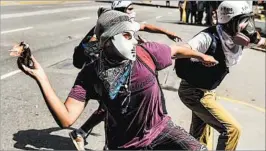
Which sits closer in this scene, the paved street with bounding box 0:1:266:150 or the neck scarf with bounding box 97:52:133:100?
the neck scarf with bounding box 97:52:133:100

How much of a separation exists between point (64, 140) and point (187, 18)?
21.9m

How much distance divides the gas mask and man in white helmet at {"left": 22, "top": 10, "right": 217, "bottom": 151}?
1.26m

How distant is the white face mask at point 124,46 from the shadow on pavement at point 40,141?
307cm

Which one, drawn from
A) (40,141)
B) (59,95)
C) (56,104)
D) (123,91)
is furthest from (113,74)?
(59,95)

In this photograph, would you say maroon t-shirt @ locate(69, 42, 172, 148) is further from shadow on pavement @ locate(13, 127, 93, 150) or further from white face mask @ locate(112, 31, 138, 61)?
shadow on pavement @ locate(13, 127, 93, 150)

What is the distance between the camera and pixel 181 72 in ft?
15.5

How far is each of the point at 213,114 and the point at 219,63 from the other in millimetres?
503

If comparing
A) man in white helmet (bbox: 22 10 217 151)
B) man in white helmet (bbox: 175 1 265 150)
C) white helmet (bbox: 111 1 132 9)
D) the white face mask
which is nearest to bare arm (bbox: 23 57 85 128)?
man in white helmet (bbox: 22 10 217 151)

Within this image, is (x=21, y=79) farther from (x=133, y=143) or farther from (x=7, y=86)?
(x=133, y=143)

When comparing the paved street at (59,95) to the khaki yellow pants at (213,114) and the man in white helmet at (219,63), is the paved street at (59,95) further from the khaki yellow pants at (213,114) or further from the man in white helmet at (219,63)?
the man in white helmet at (219,63)

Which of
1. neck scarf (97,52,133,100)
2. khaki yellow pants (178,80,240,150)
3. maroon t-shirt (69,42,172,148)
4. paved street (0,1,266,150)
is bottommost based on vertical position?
paved street (0,1,266,150)

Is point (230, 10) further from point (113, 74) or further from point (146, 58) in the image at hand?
point (113, 74)

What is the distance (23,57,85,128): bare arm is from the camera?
2.71 metres

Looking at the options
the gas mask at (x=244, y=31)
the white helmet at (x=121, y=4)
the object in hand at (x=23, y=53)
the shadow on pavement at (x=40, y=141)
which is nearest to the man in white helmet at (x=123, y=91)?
the object in hand at (x=23, y=53)
